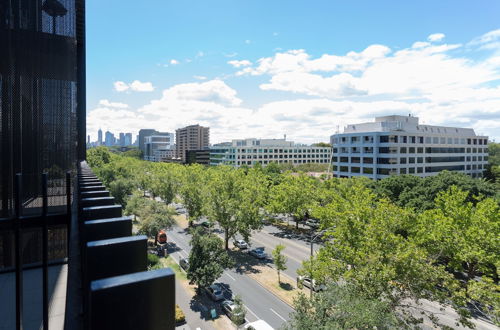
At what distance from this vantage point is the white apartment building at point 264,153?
10200cm

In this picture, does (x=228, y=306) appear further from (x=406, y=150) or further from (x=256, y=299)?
(x=406, y=150)

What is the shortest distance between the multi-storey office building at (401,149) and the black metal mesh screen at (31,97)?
54359 millimetres

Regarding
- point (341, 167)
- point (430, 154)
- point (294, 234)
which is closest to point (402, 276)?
point (294, 234)

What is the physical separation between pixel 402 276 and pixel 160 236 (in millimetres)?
25970

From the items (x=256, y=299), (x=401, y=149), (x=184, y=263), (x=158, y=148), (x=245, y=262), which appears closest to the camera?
(x=256, y=299)

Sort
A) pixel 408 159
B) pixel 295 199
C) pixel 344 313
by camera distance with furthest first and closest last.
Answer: pixel 408 159 < pixel 295 199 < pixel 344 313

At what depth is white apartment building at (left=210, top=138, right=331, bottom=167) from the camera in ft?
335

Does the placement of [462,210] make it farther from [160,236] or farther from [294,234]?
[160,236]

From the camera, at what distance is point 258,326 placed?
17594 millimetres

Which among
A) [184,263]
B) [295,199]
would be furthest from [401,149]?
[184,263]

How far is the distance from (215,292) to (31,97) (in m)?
19.7

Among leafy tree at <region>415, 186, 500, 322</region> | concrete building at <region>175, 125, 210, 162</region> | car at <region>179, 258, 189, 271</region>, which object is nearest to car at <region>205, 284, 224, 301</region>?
car at <region>179, 258, 189, 271</region>

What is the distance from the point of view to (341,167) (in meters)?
62.2

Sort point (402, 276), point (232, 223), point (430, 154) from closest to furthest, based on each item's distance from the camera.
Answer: point (402, 276), point (232, 223), point (430, 154)
